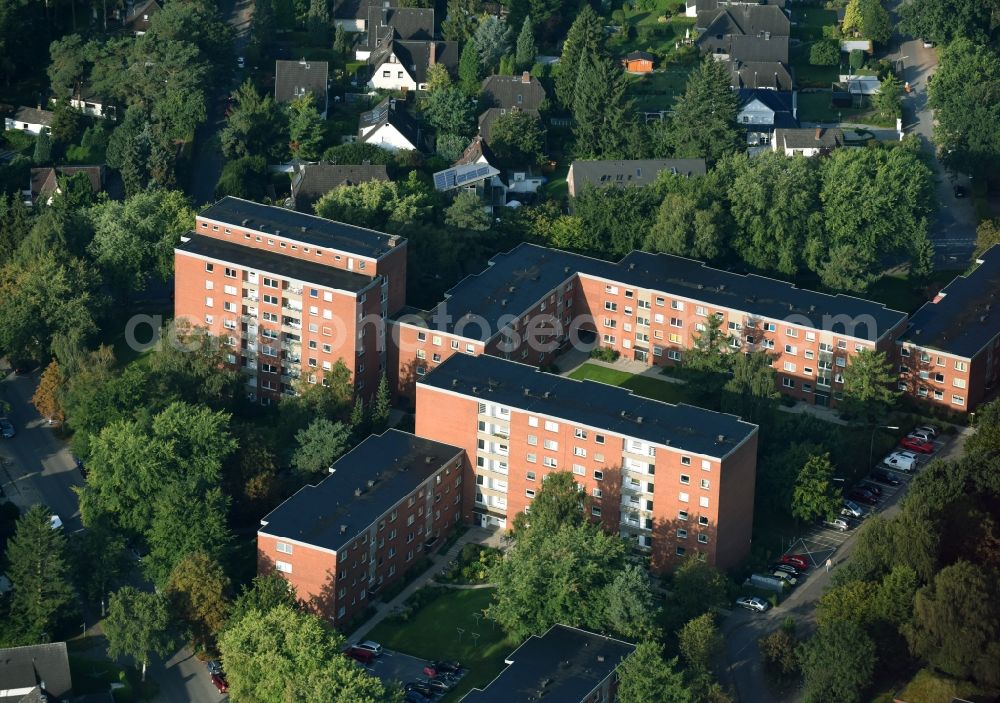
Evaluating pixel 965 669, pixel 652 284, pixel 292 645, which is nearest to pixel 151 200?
pixel 652 284

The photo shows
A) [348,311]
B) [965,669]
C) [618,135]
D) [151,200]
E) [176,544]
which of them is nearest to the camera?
[965,669]

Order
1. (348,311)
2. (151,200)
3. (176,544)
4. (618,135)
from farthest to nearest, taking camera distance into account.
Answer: (618,135) → (151,200) → (348,311) → (176,544)

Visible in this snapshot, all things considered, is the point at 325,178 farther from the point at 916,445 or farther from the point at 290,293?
the point at 916,445

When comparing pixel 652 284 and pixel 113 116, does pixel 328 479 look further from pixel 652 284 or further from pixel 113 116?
pixel 113 116

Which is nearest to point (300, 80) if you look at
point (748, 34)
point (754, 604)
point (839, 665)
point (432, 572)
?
point (748, 34)

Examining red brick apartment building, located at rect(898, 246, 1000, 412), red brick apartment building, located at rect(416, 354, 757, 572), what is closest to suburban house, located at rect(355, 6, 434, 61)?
red brick apartment building, located at rect(898, 246, 1000, 412)

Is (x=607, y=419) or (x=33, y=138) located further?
(x=33, y=138)

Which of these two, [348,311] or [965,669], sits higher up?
[348,311]

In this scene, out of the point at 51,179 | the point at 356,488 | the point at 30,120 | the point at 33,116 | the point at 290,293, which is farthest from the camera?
the point at 33,116
